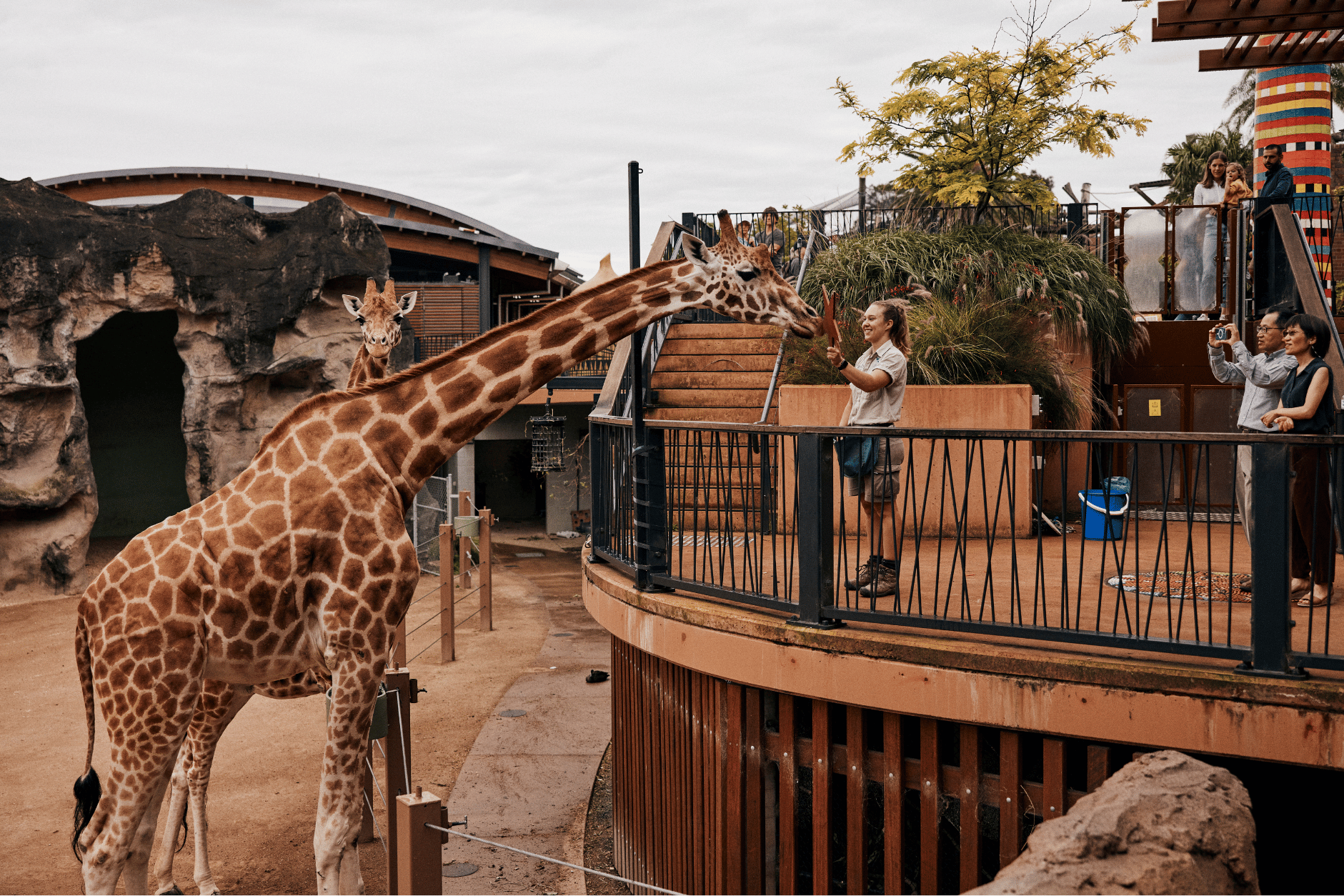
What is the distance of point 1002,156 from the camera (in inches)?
519

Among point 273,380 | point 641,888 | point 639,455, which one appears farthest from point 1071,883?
point 273,380

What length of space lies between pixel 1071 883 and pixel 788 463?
6547 millimetres

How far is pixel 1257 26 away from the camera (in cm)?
748

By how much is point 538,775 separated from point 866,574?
3.81 m

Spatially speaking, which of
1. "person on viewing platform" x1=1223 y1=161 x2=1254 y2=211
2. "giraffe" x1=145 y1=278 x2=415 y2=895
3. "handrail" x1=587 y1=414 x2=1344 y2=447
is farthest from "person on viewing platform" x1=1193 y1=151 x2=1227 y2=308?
"giraffe" x1=145 y1=278 x2=415 y2=895

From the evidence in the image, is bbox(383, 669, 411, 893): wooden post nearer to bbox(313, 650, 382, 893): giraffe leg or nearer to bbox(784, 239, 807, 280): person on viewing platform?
bbox(313, 650, 382, 893): giraffe leg

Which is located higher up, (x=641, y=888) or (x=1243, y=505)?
(x=1243, y=505)

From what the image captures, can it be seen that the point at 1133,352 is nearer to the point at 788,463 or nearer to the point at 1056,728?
the point at 788,463

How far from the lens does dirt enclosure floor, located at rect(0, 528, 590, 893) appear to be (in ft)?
21.5

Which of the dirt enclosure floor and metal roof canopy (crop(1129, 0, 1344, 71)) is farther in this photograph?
metal roof canopy (crop(1129, 0, 1344, 71))

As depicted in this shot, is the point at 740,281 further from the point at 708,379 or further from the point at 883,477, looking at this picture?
the point at 708,379

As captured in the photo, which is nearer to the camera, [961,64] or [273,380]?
[961,64]

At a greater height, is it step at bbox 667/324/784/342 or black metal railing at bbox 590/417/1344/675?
step at bbox 667/324/784/342

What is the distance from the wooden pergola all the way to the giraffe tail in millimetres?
7992
